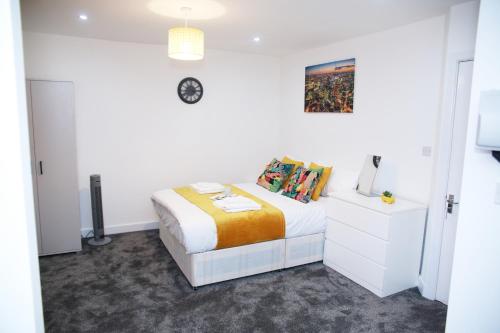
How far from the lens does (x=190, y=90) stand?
5020 millimetres

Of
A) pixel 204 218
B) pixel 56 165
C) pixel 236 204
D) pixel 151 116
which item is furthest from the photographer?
pixel 151 116

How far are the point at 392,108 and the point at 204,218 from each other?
7.49 feet

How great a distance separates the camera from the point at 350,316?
9.45 feet

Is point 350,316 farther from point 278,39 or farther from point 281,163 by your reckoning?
point 278,39

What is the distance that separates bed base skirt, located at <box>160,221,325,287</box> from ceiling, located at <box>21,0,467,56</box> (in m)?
2.23

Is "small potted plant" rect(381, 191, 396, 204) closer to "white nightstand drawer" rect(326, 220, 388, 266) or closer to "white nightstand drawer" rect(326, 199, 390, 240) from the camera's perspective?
"white nightstand drawer" rect(326, 199, 390, 240)

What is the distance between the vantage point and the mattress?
3.21 m

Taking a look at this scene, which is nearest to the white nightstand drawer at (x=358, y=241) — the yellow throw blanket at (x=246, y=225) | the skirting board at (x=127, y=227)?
the yellow throw blanket at (x=246, y=225)

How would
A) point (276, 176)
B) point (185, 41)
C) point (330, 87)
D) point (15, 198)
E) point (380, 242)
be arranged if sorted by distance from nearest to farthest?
point (15, 198), point (185, 41), point (380, 242), point (330, 87), point (276, 176)

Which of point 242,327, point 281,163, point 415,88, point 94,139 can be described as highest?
point 415,88

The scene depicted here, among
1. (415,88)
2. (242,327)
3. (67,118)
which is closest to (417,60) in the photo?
(415,88)

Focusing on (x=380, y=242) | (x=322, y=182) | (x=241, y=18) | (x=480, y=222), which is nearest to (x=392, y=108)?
(x=322, y=182)

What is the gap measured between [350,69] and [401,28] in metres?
0.76

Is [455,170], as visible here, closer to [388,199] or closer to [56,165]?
[388,199]
